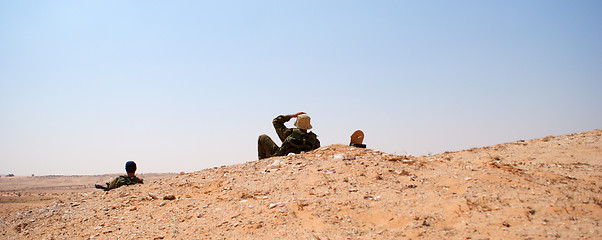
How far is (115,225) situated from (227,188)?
1.79 metres

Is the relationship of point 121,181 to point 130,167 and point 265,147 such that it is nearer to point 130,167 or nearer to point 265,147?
point 130,167

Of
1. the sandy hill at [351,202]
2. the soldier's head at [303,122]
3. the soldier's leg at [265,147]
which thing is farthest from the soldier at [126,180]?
the soldier's head at [303,122]

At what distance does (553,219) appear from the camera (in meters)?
3.89

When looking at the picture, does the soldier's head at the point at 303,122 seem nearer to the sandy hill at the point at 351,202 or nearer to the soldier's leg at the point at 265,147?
the soldier's leg at the point at 265,147

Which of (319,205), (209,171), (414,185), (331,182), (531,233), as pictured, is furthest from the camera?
(209,171)

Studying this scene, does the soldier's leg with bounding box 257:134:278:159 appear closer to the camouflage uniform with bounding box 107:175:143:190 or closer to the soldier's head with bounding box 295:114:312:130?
the soldier's head with bounding box 295:114:312:130

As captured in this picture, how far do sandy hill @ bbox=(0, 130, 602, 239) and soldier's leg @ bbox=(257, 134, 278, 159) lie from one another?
43.9 inches

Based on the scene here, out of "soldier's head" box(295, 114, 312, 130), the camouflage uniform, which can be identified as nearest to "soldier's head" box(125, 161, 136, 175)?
the camouflage uniform

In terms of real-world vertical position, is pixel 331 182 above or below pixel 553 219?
above

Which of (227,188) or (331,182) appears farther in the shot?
(227,188)

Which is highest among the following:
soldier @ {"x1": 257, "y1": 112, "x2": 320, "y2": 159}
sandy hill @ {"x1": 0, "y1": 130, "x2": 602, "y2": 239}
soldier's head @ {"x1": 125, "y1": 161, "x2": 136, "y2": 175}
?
soldier @ {"x1": 257, "y1": 112, "x2": 320, "y2": 159}

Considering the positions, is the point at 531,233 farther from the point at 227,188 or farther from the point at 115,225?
the point at 115,225

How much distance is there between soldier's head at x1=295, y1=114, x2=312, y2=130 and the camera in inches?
346

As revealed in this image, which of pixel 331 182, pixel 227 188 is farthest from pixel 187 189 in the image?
pixel 331 182
